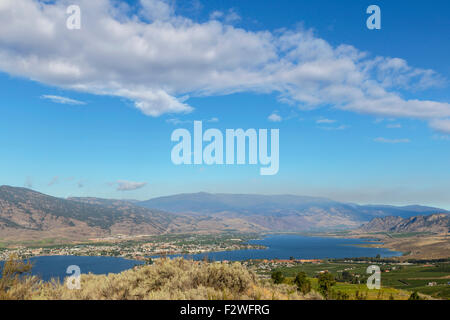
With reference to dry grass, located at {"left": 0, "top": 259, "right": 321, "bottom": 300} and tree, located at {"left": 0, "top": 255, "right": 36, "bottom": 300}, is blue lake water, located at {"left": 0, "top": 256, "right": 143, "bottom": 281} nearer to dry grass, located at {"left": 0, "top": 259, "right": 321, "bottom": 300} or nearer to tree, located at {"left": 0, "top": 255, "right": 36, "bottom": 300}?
tree, located at {"left": 0, "top": 255, "right": 36, "bottom": 300}

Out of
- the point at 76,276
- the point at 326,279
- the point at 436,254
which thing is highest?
the point at 76,276

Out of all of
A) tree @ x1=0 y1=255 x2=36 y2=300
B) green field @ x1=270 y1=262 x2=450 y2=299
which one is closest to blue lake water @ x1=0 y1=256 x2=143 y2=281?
green field @ x1=270 y1=262 x2=450 y2=299

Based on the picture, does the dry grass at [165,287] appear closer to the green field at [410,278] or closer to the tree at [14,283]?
the tree at [14,283]

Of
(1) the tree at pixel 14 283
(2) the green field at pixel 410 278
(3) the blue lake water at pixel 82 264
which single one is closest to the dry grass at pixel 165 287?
(1) the tree at pixel 14 283

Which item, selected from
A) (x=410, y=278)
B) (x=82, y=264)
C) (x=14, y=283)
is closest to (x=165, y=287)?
(x=14, y=283)

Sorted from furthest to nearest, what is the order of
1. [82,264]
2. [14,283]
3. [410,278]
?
[82,264], [410,278], [14,283]

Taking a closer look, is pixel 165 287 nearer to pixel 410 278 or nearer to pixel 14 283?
pixel 14 283

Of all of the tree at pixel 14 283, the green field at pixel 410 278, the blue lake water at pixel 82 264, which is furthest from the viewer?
the blue lake water at pixel 82 264

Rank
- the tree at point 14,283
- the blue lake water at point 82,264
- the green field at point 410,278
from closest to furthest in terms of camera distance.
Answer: the tree at point 14,283 → the green field at point 410,278 → the blue lake water at point 82,264
